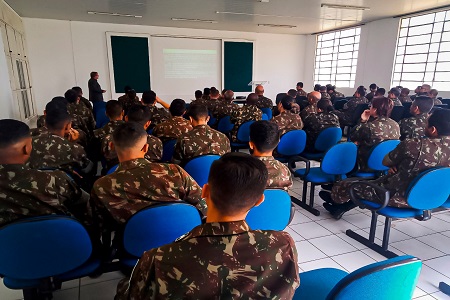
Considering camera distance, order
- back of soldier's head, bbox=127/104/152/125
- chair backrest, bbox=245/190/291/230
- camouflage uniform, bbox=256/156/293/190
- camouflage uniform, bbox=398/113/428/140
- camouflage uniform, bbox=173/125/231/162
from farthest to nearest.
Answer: camouflage uniform, bbox=398/113/428/140 < back of soldier's head, bbox=127/104/152/125 < camouflage uniform, bbox=173/125/231/162 < camouflage uniform, bbox=256/156/293/190 < chair backrest, bbox=245/190/291/230

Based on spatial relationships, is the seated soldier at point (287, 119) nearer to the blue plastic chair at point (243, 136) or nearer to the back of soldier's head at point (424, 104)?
the blue plastic chair at point (243, 136)

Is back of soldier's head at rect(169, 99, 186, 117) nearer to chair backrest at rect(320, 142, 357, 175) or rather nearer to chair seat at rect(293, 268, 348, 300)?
chair backrest at rect(320, 142, 357, 175)

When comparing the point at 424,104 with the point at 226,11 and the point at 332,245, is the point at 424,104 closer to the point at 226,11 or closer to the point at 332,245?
the point at 332,245

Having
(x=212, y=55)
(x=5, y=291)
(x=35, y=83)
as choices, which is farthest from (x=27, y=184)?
(x=212, y=55)

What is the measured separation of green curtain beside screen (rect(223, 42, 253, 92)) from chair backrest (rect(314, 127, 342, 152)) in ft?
28.6

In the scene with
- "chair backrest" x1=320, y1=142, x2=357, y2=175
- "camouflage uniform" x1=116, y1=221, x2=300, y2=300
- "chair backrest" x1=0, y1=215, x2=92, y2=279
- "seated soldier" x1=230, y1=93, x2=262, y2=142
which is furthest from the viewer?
"seated soldier" x1=230, y1=93, x2=262, y2=142

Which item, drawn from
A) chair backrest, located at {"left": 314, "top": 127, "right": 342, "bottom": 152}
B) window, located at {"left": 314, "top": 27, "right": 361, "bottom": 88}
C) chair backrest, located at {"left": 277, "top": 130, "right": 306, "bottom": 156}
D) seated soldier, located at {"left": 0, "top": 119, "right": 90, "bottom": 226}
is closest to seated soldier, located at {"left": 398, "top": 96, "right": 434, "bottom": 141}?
chair backrest, located at {"left": 314, "top": 127, "right": 342, "bottom": 152}

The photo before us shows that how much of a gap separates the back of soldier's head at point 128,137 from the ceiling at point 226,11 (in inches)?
248

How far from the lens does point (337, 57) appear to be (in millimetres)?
12055

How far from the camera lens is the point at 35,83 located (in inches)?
400

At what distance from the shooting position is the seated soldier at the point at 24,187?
62.5 inches

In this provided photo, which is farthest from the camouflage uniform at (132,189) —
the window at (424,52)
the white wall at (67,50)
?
the white wall at (67,50)

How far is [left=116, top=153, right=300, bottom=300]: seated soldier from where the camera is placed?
0.88 meters

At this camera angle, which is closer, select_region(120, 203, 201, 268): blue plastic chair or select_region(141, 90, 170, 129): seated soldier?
select_region(120, 203, 201, 268): blue plastic chair
